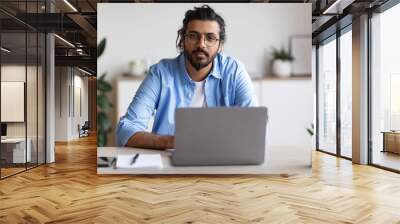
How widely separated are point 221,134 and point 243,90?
1172mm

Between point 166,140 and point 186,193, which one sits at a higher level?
point 166,140

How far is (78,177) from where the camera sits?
239 inches

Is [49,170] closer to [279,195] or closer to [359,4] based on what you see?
[279,195]

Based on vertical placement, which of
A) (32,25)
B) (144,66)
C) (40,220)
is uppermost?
(32,25)

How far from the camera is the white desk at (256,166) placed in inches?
138

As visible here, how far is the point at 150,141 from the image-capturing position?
3631 mm

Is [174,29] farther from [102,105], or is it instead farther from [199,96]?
[199,96]

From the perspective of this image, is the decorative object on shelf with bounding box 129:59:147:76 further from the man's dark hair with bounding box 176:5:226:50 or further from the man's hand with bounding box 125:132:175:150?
the man's hand with bounding box 125:132:175:150

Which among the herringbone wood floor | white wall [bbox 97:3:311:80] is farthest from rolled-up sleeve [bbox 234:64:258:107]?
the herringbone wood floor

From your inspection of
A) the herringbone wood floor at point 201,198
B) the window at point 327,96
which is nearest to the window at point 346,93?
the window at point 327,96

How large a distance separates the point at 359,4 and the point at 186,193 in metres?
4.13

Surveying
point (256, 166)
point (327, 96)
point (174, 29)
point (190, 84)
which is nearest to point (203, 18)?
point (190, 84)

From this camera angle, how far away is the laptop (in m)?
3.14

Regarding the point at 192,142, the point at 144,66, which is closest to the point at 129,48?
the point at 144,66
